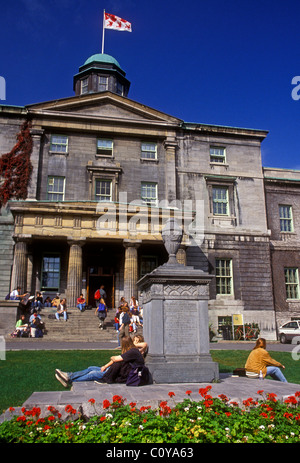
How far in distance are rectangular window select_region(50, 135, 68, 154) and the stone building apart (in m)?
0.08

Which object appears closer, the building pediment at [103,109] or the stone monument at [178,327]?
the stone monument at [178,327]

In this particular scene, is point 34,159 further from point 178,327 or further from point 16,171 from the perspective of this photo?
point 178,327

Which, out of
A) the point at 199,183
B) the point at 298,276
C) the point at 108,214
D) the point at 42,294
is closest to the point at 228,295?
the point at 298,276

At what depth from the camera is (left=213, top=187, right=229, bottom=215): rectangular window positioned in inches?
1244

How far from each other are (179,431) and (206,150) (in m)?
29.5

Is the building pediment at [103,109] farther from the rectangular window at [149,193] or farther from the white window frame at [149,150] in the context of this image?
the rectangular window at [149,193]

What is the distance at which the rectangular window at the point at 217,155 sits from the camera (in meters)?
32.7

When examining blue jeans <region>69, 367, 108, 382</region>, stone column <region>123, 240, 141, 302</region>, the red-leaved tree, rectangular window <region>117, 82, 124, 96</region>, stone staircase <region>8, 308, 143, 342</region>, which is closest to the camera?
blue jeans <region>69, 367, 108, 382</region>

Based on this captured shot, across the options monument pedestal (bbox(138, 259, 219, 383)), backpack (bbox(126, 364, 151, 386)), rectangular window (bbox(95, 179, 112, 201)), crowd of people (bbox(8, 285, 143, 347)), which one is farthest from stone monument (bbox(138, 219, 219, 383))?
rectangular window (bbox(95, 179, 112, 201))

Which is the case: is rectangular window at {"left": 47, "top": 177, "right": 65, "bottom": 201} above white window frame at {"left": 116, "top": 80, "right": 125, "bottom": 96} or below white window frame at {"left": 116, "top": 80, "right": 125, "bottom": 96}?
below

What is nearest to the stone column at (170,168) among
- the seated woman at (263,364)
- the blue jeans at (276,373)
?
the seated woman at (263,364)

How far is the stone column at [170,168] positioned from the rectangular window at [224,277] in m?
6.25

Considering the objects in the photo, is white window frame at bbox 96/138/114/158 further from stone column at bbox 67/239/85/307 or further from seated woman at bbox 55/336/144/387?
seated woman at bbox 55/336/144/387
